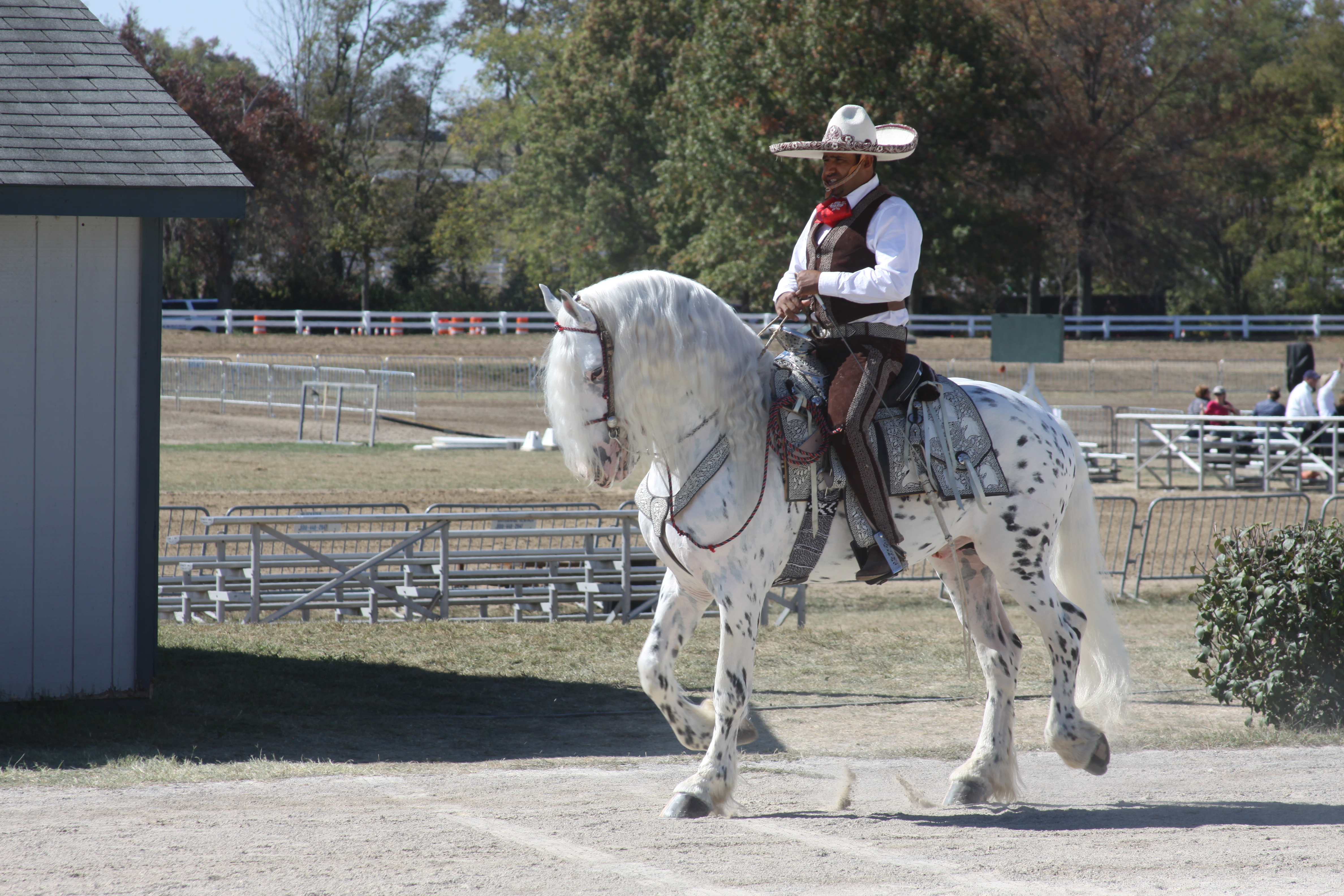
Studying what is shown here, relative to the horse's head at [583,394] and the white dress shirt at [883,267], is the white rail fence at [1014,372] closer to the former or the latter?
the white dress shirt at [883,267]

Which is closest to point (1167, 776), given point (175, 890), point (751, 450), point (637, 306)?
point (751, 450)

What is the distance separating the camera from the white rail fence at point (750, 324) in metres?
43.7

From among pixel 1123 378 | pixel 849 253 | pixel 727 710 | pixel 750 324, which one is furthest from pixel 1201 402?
pixel 750 324

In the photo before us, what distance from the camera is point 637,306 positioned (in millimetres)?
5316

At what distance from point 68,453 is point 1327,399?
19688 millimetres

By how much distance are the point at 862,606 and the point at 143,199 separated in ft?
25.2

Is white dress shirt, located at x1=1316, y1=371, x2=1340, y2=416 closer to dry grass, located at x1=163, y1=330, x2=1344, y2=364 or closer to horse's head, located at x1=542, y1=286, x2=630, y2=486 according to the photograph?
dry grass, located at x1=163, y1=330, x2=1344, y2=364

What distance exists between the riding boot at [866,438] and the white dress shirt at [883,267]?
0.66ft

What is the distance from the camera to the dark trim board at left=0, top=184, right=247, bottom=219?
7.57 metres

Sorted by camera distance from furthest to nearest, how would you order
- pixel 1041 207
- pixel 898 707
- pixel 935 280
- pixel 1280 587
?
pixel 1041 207, pixel 935 280, pixel 898 707, pixel 1280 587

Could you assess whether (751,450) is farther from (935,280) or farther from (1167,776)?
(935,280)

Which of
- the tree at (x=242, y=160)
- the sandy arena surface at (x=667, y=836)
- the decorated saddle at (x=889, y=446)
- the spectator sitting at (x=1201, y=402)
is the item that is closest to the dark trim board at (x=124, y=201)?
the sandy arena surface at (x=667, y=836)

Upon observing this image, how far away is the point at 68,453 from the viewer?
7879 mm

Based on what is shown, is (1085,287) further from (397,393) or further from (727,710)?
(727,710)
